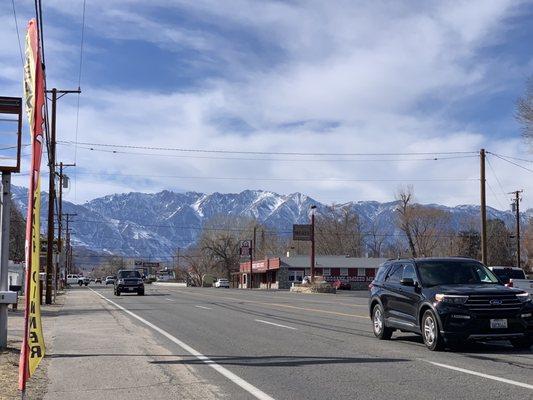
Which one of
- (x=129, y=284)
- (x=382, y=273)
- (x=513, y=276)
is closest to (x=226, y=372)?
(x=382, y=273)

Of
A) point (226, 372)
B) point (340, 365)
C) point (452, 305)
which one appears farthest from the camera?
point (452, 305)

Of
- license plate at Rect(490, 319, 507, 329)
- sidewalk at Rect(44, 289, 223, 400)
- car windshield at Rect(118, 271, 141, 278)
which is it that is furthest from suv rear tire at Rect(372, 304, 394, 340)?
car windshield at Rect(118, 271, 141, 278)

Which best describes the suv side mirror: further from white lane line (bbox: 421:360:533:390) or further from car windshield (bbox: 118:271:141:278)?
car windshield (bbox: 118:271:141:278)

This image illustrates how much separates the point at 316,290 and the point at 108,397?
5215 cm

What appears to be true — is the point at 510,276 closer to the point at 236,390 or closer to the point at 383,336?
the point at 383,336

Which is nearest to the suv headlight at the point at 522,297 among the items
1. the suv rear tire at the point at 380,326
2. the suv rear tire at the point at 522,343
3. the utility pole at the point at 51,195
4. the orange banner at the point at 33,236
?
the suv rear tire at the point at 522,343

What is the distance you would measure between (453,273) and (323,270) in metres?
78.1

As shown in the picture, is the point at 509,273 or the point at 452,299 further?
the point at 509,273

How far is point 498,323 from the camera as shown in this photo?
11516 millimetres

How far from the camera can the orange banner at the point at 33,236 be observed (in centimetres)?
676

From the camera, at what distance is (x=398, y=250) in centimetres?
12044

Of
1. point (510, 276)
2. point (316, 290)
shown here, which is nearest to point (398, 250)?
point (316, 290)

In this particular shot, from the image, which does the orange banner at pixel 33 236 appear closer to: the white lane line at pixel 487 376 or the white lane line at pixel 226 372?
the white lane line at pixel 226 372

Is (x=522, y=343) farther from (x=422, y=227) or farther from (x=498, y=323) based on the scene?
(x=422, y=227)
